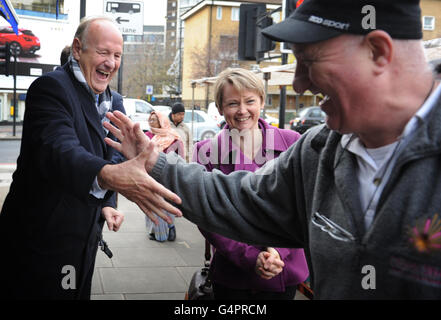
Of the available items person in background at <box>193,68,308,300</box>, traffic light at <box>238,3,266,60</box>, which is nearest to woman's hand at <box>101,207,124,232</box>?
person in background at <box>193,68,308,300</box>

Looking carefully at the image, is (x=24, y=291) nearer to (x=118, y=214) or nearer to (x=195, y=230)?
(x=118, y=214)

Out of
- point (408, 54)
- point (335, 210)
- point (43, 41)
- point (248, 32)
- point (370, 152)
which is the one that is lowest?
point (335, 210)

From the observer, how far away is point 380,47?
1.50m

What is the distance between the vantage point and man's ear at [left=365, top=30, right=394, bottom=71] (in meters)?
1.48

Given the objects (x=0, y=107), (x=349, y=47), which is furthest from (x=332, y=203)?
(x=0, y=107)

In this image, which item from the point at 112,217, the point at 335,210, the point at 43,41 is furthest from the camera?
the point at 43,41

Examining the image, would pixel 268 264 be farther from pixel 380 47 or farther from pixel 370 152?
pixel 380 47

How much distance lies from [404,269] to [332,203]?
1.14ft

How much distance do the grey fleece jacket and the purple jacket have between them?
79 cm

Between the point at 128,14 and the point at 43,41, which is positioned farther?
the point at 43,41

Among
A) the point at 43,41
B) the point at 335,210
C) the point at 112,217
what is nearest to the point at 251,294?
the point at 112,217

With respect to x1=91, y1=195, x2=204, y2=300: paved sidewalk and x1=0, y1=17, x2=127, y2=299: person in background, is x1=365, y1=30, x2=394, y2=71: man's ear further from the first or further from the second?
x1=91, y1=195, x2=204, y2=300: paved sidewalk

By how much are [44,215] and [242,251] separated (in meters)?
1.11

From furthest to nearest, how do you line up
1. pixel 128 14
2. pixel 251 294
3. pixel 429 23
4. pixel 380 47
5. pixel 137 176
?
pixel 429 23 < pixel 128 14 < pixel 251 294 < pixel 137 176 < pixel 380 47
